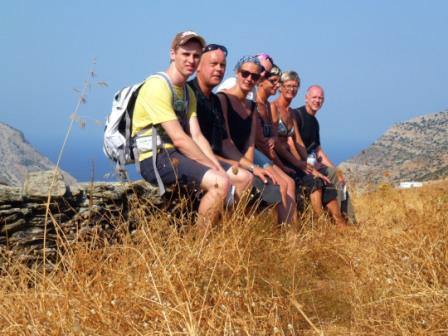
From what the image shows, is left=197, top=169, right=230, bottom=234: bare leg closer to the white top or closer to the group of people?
the group of people

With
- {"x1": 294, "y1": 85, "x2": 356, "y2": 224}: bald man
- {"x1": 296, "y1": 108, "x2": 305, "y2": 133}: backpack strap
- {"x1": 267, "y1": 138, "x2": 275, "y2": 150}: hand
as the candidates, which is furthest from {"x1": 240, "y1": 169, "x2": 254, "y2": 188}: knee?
{"x1": 296, "y1": 108, "x2": 305, "y2": 133}: backpack strap

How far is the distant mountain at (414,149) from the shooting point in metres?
21.9

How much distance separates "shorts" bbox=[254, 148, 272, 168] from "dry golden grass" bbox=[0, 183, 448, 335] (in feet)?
5.88

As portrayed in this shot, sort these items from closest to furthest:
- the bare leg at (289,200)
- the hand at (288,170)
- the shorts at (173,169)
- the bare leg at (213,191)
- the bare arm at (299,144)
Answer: the bare leg at (213,191)
the shorts at (173,169)
the bare leg at (289,200)
the hand at (288,170)
the bare arm at (299,144)

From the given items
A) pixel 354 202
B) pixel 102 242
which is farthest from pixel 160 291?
pixel 354 202

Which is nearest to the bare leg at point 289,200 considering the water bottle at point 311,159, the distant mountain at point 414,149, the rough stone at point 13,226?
the water bottle at point 311,159

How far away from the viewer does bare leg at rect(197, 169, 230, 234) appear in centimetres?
493

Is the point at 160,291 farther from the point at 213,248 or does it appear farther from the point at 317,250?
the point at 317,250

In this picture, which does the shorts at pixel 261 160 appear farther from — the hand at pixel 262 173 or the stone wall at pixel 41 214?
the stone wall at pixel 41 214

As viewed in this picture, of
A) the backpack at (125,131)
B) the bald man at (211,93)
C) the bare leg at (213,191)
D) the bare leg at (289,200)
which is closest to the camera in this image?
the bare leg at (213,191)

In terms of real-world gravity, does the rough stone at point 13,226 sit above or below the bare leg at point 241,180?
below

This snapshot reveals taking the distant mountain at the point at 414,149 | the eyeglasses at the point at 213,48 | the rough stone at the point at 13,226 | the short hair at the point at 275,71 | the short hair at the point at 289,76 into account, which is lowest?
the distant mountain at the point at 414,149

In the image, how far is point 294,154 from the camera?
310 inches

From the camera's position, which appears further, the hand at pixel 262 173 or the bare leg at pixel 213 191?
the hand at pixel 262 173
